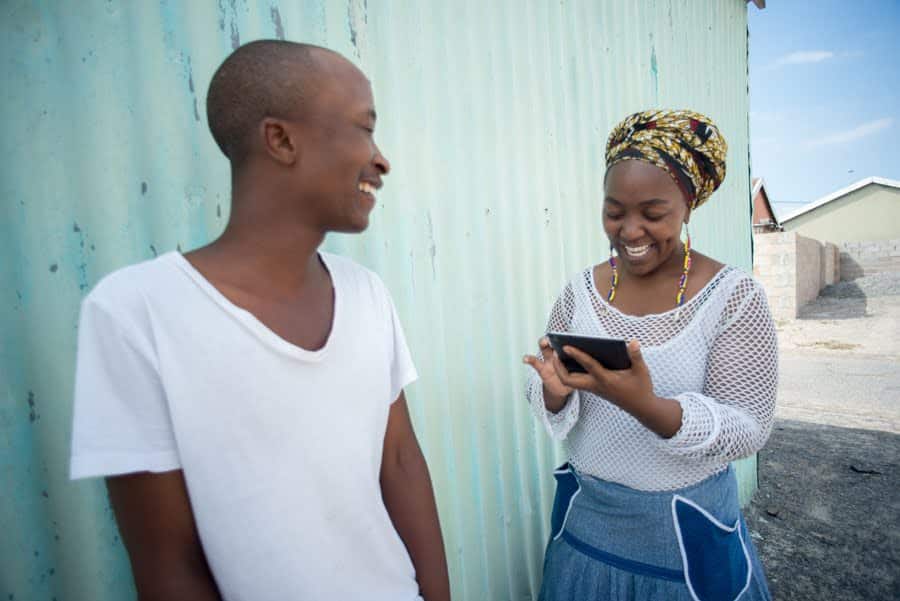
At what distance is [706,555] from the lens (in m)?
1.25

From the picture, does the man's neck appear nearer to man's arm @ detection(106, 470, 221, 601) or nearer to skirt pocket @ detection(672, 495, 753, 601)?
man's arm @ detection(106, 470, 221, 601)

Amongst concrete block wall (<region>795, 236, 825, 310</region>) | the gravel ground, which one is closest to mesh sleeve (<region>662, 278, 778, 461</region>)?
concrete block wall (<region>795, 236, 825, 310</region>)

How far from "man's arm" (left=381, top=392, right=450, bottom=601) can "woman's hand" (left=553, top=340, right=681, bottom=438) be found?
0.48m

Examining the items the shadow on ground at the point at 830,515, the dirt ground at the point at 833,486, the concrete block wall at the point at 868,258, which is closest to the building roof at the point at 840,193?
the concrete block wall at the point at 868,258

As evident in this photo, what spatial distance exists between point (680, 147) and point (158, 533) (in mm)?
1497

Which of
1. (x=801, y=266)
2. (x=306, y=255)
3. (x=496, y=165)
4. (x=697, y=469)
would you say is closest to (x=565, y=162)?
(x=496, y=165)

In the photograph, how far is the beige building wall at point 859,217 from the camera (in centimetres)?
2270

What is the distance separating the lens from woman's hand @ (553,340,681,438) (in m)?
1.12

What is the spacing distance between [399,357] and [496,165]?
1163mm

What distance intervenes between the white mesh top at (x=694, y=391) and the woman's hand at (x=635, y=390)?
39 mm

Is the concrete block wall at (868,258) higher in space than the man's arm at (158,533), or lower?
lower

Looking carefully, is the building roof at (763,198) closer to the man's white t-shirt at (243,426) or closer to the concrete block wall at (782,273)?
the concrete block wall at (782,273)

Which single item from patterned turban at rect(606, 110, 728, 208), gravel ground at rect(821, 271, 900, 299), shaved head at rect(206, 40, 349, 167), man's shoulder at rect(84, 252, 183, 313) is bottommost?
gravel ground at rect(821, 271, 900, 299)

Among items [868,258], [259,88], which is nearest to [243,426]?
[259,88]
